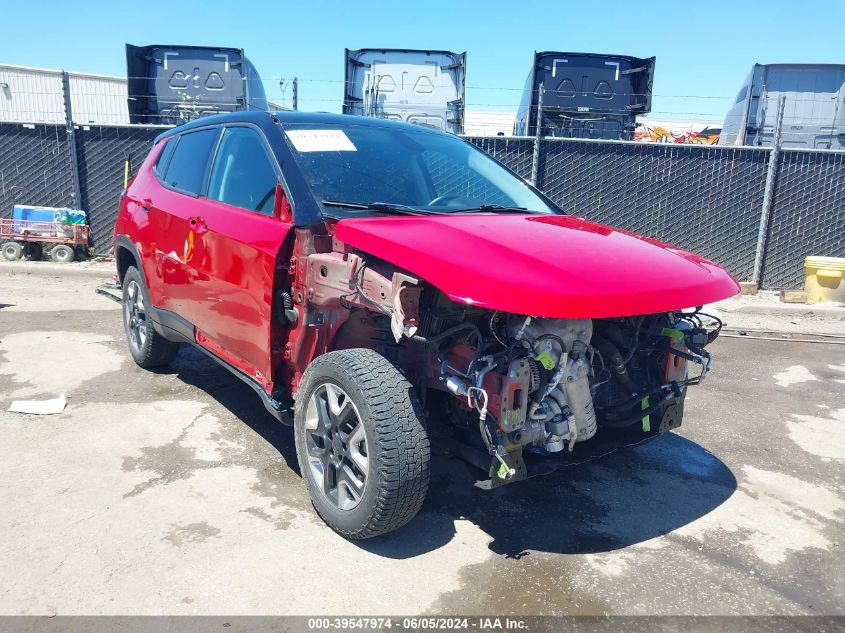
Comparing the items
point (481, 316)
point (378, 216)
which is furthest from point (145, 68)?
point (481, 316)

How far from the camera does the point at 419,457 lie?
8.47 feet

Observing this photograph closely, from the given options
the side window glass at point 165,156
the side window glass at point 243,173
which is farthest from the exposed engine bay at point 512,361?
the side window glass at point 165,156

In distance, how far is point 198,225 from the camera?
3820 millimetres

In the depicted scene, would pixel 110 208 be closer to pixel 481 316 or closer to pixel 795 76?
pixel 481 316

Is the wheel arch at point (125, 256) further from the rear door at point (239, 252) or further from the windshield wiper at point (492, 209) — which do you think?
the windshield wiper at point (492, 209)

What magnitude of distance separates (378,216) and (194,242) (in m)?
1.44

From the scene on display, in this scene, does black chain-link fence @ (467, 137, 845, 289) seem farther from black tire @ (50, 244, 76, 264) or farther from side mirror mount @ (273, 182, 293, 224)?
side mirror mount @ (273, 182, 293, 224)

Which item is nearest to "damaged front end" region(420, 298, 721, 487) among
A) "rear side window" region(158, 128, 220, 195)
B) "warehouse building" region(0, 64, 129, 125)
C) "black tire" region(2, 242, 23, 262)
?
"rear side window" region(158, 128, 220, 195)

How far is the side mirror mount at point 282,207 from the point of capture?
3.11m

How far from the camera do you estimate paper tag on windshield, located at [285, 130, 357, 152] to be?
337 centimetres

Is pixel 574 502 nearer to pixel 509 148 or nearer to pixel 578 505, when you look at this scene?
pixel 578 505

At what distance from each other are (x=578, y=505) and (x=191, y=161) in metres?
3.26

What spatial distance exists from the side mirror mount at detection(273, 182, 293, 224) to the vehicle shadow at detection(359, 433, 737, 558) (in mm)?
1577

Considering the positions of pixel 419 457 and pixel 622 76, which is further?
pixel 622 76
